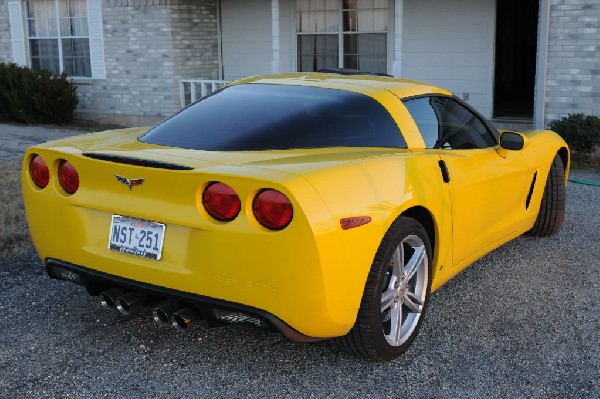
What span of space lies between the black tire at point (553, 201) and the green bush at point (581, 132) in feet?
15.0

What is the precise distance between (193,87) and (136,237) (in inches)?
453

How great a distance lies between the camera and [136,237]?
3699 millimetres

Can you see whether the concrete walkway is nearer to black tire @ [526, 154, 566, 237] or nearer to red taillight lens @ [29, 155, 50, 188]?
red taillight lens @ [29, 155, 50, 188]

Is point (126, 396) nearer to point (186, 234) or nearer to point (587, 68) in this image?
point (186, 234)

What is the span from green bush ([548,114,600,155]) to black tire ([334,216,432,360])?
23.7 ft

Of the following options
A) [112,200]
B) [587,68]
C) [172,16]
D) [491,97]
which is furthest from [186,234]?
[172,16]

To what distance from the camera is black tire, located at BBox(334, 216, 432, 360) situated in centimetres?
A: 369

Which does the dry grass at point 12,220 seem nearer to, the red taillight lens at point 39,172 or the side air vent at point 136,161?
the red taillight lens at point 39,172

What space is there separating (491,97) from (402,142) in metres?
9.36

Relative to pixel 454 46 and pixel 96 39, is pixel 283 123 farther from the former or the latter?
pixel 96 39

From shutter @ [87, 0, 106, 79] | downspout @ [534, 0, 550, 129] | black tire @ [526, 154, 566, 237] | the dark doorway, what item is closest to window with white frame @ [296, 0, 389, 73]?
downspout @ [534, 0, 550, 129]

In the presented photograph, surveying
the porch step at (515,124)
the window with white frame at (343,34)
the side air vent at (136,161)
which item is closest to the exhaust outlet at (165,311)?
the side air vent at (136,161)

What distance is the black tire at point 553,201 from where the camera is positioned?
20.6 ft

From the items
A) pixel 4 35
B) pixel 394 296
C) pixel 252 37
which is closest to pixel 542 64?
pixel 252 37
